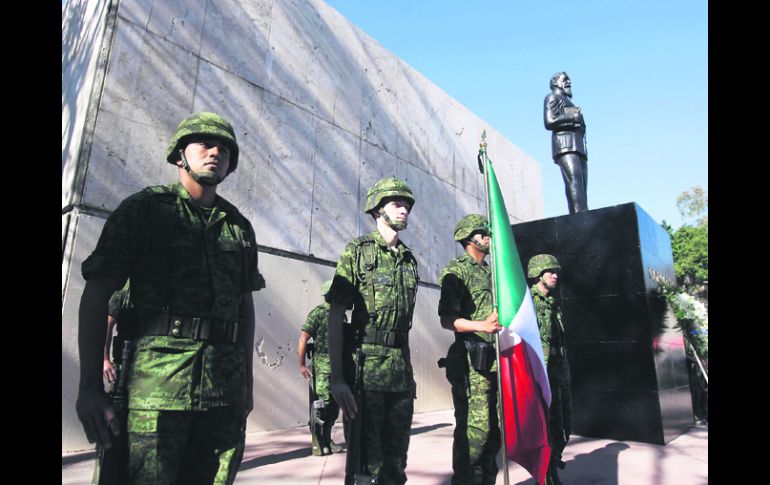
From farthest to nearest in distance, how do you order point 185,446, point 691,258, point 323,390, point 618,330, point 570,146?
point 691,258 → point 570,146 → point 618,330 → point 323,390 → point 185,446

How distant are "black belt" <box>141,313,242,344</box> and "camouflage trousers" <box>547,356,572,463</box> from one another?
302 cm

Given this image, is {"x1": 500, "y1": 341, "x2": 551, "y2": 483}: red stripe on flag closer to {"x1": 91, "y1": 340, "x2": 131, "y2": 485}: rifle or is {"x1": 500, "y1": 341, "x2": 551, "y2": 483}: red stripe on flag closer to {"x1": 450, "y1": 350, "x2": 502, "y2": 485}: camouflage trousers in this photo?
{"x1": 450, "y1": 350, "x2": 502, "y2": 485}: camouflage trousers

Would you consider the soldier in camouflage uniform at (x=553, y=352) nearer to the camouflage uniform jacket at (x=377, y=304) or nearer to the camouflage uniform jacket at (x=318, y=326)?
the camouflage uniform jacket at (x=377, y=304)

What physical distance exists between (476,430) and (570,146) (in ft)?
17.3

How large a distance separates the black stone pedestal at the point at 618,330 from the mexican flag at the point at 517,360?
10.6ft

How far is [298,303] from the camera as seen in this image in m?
6.76

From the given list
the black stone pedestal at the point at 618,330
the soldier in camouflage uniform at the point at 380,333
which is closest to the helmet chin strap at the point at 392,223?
the soldier in camouflage uniform at the point at 380,333

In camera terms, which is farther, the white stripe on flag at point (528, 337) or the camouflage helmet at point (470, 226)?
the camouflage helmet at point (470, 226)

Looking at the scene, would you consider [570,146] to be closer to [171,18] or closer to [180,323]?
[171,18]

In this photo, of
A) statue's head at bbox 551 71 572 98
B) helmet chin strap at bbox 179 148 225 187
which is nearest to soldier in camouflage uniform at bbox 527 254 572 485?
helmet chin strap at bbox 179 148 225 187

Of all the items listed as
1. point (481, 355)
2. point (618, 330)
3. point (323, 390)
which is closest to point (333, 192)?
point (323, 390)

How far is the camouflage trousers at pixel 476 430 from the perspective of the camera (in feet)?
9.61

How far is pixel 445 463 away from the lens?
4293 millimetres
